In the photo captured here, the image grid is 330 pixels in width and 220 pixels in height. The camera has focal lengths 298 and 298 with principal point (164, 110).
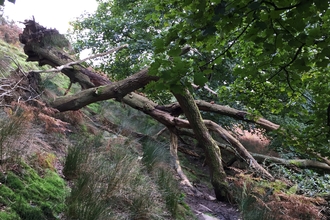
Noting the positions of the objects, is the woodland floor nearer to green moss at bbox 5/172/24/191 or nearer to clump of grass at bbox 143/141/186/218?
clump of grass at bbox 143/141/186/218

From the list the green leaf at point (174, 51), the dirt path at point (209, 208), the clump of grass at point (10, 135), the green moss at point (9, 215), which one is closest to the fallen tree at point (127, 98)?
the dirt path at point (209, 208)

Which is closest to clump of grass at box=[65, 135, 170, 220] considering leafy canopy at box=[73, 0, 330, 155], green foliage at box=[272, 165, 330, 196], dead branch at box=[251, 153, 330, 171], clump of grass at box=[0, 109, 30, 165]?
clump of grass at box=[0, 109, 30, 165]

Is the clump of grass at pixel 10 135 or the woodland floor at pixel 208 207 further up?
the woodland floor at pixel 208 207

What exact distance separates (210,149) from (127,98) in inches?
73.8

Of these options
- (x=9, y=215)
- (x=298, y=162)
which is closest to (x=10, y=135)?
(x=9, y=215)

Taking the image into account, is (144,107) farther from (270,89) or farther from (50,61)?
(270,89)

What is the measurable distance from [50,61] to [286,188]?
4.87 metres

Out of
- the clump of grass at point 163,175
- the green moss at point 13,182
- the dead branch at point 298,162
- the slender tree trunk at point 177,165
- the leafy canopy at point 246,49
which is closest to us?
the leafy canopy at point 246,49

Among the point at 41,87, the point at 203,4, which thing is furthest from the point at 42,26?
the point at 203,4

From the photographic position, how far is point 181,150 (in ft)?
27.7

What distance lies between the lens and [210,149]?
5387 mm

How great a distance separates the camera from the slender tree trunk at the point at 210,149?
5125 mm

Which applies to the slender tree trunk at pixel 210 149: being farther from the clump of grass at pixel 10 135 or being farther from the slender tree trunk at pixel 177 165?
the clump of grass at pixel 10 135

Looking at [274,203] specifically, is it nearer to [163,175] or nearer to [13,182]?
[163,175]
